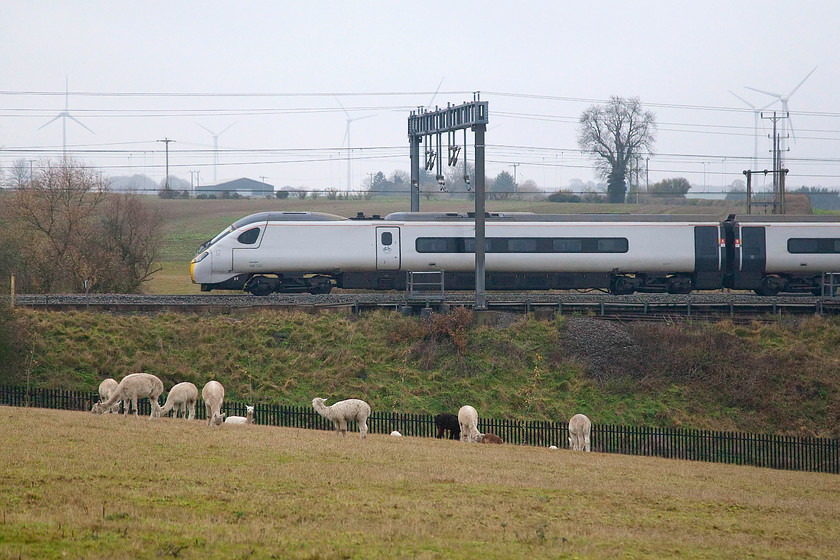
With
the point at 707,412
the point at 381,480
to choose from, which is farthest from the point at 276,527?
the point at 707,412

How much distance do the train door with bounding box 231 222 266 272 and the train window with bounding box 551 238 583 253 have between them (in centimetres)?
1276

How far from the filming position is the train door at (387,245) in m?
37.3

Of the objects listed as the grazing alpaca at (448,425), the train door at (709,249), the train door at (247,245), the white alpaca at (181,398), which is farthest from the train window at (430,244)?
the white alpaca at (181,398)

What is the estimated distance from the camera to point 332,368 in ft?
101

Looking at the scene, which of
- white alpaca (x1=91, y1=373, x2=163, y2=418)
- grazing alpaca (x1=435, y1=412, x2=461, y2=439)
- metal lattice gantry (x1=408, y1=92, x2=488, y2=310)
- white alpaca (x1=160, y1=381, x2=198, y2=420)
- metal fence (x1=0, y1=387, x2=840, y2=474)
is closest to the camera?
white alpaca (x1=91, y1=373, x2=163, y2=418)

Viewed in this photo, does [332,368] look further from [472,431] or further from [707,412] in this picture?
[707,412]

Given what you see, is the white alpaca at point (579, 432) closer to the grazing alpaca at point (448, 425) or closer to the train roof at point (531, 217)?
Answer: the grazing alpaca at point (448, 425)

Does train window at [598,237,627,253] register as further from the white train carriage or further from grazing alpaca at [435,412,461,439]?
grazing alpaca at [435,412,461,439]

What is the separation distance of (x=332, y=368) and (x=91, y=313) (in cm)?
976

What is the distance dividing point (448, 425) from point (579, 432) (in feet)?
12.1

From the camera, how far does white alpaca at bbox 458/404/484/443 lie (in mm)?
23672

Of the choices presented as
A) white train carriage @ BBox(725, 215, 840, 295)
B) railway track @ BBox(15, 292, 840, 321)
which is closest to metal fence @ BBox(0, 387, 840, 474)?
railway track @ BBox(15, 292, 840, 321)

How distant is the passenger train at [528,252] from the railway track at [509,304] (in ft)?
5.20

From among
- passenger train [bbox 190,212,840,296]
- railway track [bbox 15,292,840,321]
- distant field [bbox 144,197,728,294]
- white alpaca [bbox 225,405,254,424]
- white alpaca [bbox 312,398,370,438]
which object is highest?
distant field [bbox 144,197,728,294]
